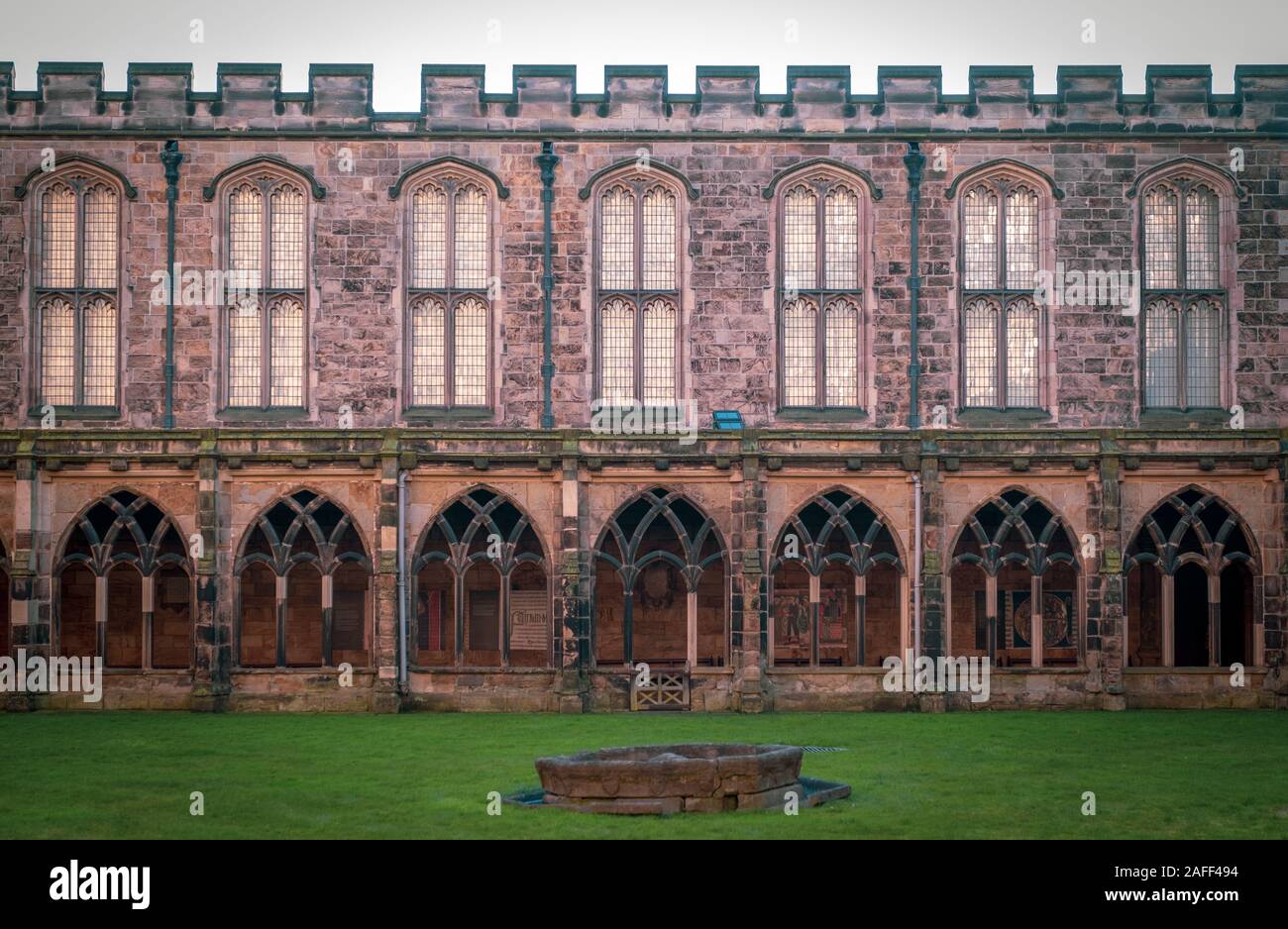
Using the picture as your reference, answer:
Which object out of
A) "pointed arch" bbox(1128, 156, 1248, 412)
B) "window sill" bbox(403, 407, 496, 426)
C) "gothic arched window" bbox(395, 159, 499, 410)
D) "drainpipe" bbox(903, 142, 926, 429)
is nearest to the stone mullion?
"window sill" bbox(403, 407, 496, 426)

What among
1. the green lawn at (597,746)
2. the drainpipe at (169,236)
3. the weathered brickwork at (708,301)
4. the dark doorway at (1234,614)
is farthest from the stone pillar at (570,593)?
the dark doorway at (1234,614)

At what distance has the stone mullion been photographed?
31.3m

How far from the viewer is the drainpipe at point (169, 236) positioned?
107 feet

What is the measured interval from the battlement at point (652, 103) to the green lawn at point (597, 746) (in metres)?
11.0

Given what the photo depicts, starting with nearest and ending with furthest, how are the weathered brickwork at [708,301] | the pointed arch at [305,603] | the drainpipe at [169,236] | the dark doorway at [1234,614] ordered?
the weathered brickwork at [708,301] → the drainpipe at [169,236] → the pointed arch at [305,603] → the dark doorway at [1234,614]

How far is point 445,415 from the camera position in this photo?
3294 centimetres

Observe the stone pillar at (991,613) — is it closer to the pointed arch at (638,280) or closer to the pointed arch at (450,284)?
the pointed arch at (638,280)

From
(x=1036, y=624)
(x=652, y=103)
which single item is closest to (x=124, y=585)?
(x=652, y=103)

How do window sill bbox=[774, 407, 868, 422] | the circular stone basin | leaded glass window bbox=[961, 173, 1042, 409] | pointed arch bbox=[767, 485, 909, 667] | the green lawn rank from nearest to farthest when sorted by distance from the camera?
the green lawn, the circular stone basin, window sill bbox=[774, 407, 868, 422], leaded glass window bbox=[961, 173, 1042, 409], pointed arch bbox=[767, 485, 909, 667]

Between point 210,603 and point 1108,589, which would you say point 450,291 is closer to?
point 210,603

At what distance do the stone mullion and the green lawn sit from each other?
1.25 metres

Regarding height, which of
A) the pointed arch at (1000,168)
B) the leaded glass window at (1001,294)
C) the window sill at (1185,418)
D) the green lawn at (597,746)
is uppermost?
the pointed arch at (1000,168)

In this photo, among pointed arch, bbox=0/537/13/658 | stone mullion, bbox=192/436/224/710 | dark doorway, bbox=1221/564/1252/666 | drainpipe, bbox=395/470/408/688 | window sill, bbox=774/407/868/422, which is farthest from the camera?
pointed arch, bbox=0/537/13/658

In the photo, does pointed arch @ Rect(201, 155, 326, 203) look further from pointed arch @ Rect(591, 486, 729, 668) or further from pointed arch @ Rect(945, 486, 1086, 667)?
pointed arch @ Rect(945, 486, 1086, 667)
